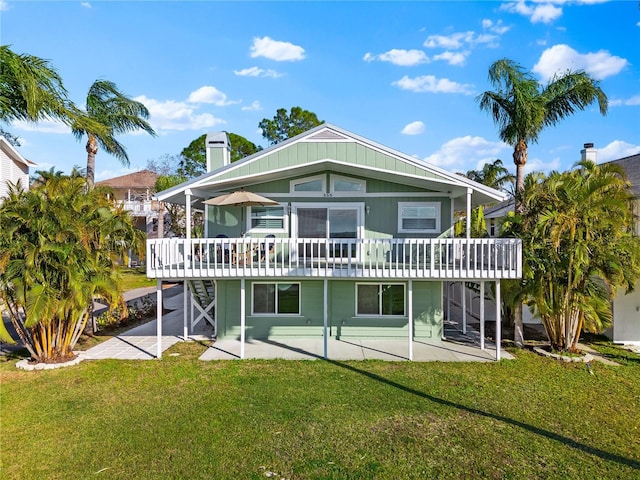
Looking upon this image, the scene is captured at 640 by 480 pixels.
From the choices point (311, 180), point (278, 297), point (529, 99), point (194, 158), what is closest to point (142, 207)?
point (194, 158)

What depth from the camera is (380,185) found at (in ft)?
38.5

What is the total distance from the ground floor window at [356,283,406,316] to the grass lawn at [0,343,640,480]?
2.54 m

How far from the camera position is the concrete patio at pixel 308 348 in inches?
389

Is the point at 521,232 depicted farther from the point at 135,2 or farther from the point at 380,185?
the point at 135,2

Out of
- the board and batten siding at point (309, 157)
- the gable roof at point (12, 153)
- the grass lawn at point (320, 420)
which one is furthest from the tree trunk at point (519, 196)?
the gable roof at point (12, 153)

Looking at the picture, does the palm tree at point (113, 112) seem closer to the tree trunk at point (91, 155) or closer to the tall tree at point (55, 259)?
the tree trunk at point (91, 155)

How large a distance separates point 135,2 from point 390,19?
8939mm

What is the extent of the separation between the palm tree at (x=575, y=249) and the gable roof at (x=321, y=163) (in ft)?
5.31

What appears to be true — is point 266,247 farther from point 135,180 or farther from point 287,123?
point 135,180

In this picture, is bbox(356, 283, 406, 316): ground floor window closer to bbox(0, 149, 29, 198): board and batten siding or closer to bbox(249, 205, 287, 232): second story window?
bbox(249, 205, 287, 232): second story window

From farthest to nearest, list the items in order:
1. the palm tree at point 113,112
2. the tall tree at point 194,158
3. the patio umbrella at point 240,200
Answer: the tall tree at point 194,158 → the palm tree at point 113,112 → the patio umbrella at point 240,200

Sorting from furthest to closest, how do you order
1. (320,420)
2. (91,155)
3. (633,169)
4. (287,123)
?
(287,123) < (91,155) < (633,169) < (320,420)

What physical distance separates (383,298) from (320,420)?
5.81m

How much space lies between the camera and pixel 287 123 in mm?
40875
